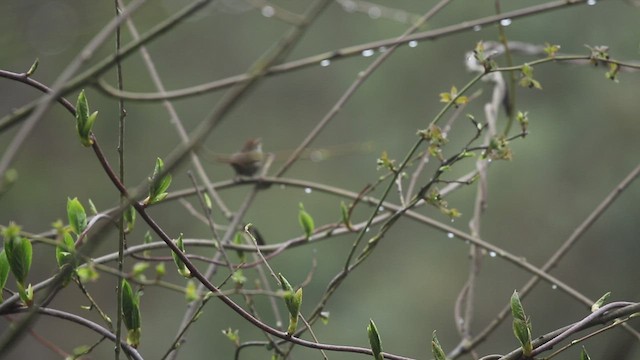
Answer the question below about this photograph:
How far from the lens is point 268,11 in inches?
53.9

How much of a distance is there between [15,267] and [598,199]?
12.5 feet

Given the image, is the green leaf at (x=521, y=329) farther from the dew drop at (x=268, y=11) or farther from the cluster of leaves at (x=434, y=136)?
the dew drop at (x=268, y=11)

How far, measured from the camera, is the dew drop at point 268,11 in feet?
4.09

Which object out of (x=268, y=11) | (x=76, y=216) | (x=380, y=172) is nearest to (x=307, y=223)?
(x=76, y=216)

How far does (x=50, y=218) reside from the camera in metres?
4.29

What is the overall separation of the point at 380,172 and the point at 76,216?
3.62m

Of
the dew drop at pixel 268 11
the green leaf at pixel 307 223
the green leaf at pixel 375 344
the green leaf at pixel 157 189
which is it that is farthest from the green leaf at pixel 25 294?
the dew drop at pixel 268 11

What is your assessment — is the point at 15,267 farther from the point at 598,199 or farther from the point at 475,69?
the point at 598,199

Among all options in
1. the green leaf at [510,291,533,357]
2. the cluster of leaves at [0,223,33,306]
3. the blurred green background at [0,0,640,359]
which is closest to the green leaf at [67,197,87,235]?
the cluster of leaves at [0,223,33,306]

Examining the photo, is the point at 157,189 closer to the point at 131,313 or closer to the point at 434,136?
the point at 131,313

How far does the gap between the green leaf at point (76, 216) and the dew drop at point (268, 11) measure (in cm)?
57

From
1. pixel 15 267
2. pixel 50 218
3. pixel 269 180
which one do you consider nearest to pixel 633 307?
pixel 15 267

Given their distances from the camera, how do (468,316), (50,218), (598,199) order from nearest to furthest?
1. (468,316)
2. (598,199)
3. (50,218)

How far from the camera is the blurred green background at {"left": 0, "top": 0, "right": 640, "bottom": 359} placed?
13.2 feet
